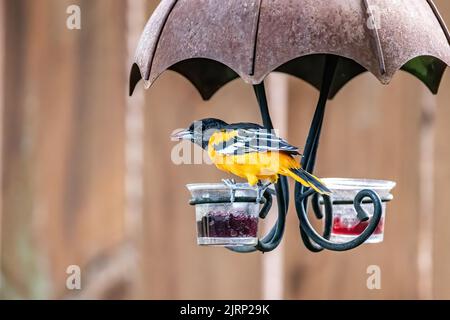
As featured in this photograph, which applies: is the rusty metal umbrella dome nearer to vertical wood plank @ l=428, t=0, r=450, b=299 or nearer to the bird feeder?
the bird feeder

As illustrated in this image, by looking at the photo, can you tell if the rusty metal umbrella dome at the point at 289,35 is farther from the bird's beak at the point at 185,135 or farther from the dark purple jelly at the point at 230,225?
the bird's beak at the point at 185,135

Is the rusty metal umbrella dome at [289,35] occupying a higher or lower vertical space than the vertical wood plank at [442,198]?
higher

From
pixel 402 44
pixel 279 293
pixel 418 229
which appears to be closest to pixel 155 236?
pixel 279 293

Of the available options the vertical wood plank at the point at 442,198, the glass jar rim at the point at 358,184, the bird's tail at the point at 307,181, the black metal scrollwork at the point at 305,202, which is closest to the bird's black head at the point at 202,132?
the black metal scrollwork at the point at 305,202

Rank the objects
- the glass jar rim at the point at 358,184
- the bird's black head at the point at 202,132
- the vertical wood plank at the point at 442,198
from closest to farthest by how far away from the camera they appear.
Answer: the bird's black head at the point at 202,132 → the glass jar rim at the point at 358,184 → the vertical wood plank at the point at 442,198

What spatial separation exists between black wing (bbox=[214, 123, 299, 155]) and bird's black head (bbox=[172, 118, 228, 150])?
0.09 meters

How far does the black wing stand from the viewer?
1907 millimetres

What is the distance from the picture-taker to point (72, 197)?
8.08ft

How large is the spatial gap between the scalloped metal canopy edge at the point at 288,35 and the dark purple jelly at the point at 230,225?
0.33 meters

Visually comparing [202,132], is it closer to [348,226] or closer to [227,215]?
[227,215]

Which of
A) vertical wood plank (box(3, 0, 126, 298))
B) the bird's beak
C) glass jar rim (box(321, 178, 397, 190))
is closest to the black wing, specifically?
the bird's beak

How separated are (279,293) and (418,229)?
0.44 meters

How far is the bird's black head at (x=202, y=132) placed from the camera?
2.06 meters

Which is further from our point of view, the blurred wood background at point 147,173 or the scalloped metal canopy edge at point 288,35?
the blurred wood background at point 147,173
